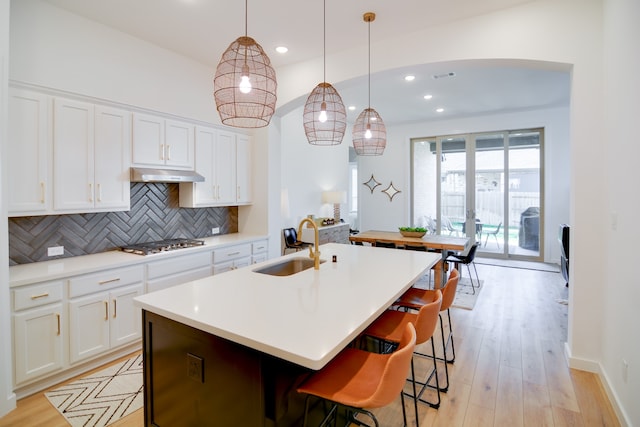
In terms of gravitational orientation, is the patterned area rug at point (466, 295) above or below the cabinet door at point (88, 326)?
below

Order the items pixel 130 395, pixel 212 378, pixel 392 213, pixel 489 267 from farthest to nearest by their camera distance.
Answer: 1. pixel 392 213
2. pixel 489 267
3. pixel 130 395
4. pixel 212 378

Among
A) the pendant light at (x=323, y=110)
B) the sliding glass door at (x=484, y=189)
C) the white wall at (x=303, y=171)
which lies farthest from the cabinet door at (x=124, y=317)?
the sliding glass door at (x=484, y=189)

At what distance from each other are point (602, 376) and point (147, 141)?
14.8ft

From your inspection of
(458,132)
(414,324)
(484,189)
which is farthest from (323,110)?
(484,189)

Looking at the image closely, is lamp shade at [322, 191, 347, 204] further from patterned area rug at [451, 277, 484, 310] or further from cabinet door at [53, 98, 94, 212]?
cabinet door at [53, 98, 94, 212]

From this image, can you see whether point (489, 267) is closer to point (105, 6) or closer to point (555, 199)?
point (555, 199)

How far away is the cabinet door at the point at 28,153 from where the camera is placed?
2.43 meters

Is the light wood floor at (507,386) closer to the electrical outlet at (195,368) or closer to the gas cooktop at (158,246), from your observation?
the electrical outlet at (195,368)

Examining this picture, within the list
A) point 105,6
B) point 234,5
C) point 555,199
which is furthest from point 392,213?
point 105,6

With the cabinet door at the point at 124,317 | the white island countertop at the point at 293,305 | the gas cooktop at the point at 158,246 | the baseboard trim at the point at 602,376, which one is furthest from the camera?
the gas cooktop at the point at 158,246

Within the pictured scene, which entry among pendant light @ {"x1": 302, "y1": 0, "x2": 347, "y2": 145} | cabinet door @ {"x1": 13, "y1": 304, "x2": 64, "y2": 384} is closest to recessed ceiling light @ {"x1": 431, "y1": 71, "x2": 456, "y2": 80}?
pendant light @ {"x1": 302, "y1": 0, "x2": 347, "y2": 145}

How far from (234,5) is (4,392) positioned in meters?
3.40

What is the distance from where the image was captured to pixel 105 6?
2.83 metres

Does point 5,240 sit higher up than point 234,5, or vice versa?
point 234,5
